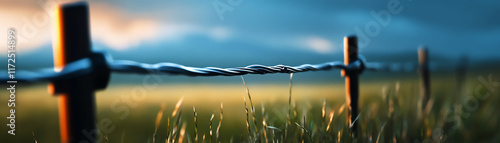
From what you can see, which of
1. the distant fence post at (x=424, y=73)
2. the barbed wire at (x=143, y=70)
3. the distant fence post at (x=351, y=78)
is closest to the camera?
the barbed wire at (x=143, y=70)

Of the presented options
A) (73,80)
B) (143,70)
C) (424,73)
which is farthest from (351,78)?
(424,73)

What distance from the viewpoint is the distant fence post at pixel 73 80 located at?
1.09m

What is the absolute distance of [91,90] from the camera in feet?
3.70

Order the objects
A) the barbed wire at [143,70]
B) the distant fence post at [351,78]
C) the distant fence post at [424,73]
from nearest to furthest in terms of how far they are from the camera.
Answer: the barbed wire at [143,70] < the distant fence post at [351,78] < the distant fence post at [424,73]

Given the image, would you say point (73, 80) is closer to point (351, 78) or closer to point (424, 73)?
point (351, 78)

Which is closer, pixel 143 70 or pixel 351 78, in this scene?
pixel 143 70

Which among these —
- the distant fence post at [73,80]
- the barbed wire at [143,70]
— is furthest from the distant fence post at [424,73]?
the distant fence post at [73,80]

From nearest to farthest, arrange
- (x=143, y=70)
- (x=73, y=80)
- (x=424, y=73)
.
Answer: (x=73, y=80) < (x=143, y=70) < (x=424, y=73)

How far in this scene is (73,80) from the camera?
108 centimetres

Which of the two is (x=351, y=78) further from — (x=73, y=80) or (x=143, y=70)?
(x=73, y=80)

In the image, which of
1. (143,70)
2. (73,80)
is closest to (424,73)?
(143,70)

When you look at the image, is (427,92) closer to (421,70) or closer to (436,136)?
(421,70)

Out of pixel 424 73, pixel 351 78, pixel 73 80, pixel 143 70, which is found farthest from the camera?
pixel 424 73

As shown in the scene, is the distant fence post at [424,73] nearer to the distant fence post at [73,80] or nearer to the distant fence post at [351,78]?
the distant fence post at [351,78]
